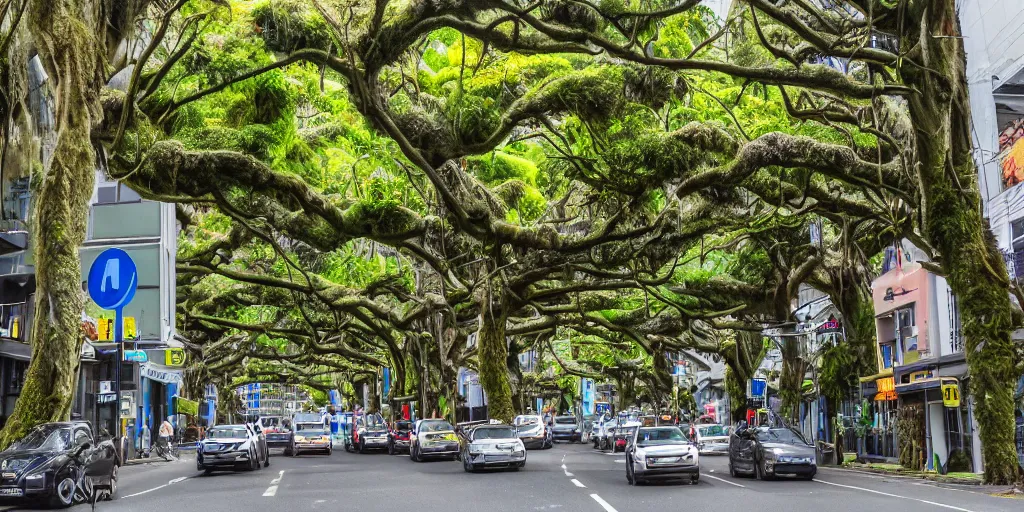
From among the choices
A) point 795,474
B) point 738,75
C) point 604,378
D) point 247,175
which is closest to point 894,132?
point 738,75

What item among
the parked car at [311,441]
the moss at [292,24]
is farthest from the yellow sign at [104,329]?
the moss at [292,24]

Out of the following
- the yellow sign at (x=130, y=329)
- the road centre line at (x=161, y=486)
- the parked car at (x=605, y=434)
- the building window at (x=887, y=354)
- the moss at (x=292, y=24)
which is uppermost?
the moss at (x=292, y=24)

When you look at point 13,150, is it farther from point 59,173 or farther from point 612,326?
point 612,326

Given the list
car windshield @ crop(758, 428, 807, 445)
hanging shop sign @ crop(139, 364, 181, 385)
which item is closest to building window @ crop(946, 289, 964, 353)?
car windshield @ crop(758, 428, 807, 445)

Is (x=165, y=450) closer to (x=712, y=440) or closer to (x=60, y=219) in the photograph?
(x=712, y=440)

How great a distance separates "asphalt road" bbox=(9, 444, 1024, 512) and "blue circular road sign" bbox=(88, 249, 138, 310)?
3941 mm

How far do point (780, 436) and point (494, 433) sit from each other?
288 inches

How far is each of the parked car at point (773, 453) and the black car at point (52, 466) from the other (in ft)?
42.7

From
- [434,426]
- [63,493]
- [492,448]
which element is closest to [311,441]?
[434,426]

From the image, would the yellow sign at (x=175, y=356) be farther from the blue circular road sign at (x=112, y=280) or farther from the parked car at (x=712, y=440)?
the parked car at (x=712, y=440)

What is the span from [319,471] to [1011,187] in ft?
60.2

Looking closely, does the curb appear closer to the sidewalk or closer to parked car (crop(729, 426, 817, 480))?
the sidewalk

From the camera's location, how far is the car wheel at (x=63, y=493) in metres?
15.9

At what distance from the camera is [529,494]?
1781cm
